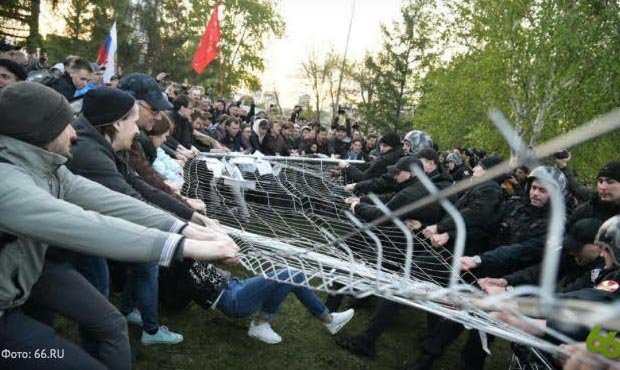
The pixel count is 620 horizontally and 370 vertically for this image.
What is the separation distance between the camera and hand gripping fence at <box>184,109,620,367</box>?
3.23 feet

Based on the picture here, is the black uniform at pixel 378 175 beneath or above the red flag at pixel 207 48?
beneath

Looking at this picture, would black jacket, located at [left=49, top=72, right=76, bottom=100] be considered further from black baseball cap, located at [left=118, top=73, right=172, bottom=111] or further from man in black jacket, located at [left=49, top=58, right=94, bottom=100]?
black baseball cap, located at [left=118, top=73, right=172, bottom=111]

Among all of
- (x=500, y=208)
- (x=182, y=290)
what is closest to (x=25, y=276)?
(x=182, y=290)

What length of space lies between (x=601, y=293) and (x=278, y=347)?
250 cm

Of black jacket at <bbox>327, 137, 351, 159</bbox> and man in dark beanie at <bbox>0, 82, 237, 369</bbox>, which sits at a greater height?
man in dark beanie at <bbox>0, 82, 237, 369</bbox>

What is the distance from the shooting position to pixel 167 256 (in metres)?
1.63

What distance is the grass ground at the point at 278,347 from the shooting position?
344 cm

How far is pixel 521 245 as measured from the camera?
12.1 feet

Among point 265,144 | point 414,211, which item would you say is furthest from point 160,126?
point 265,144

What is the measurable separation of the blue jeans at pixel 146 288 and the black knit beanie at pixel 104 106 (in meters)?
1.02

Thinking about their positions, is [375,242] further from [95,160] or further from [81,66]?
[81,66]

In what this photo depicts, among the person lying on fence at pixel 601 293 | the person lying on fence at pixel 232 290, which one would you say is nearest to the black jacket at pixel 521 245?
the person lying on fence at pixel 601 293

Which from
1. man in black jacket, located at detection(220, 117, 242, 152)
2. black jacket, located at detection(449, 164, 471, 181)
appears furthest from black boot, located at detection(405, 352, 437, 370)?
man in black jacket, located at detection(220, 117, 242, 152)

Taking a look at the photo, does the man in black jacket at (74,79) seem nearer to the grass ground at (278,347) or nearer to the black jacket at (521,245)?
the grass ground at (278,347)
